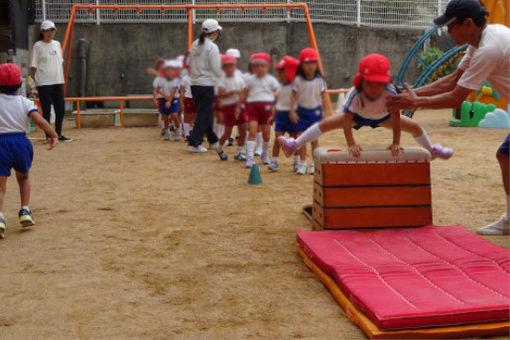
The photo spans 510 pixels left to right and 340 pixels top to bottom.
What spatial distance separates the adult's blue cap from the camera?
382cm

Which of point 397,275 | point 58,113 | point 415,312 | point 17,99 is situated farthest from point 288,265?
point 58,113

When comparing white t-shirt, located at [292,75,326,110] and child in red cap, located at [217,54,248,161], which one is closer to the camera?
child in red cap, located at [217,54,248,161]

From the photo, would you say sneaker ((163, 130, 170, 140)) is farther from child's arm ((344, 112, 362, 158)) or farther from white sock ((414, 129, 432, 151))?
child's arm ((344, 112, 362, 158))

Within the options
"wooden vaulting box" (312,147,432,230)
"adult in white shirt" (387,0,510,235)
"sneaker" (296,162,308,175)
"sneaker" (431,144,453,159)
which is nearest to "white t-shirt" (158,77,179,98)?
"adult in white shirt" (387,0,510,235)

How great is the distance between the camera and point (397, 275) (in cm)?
341

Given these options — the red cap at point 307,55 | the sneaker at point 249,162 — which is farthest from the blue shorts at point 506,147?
the sneaker at point 249,162

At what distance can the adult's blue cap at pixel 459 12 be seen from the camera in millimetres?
3824

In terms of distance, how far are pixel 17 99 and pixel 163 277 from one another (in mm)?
2094

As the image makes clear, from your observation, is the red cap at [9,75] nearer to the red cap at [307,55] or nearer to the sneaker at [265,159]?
the red cap at [307,55]

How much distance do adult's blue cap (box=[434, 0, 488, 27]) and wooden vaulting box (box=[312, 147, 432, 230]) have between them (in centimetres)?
96

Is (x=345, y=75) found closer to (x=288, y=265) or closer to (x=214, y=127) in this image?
(x=288, y=265)

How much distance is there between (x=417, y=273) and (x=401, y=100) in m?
0.97

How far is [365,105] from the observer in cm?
394

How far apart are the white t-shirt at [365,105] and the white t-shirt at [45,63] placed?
6781 mm
